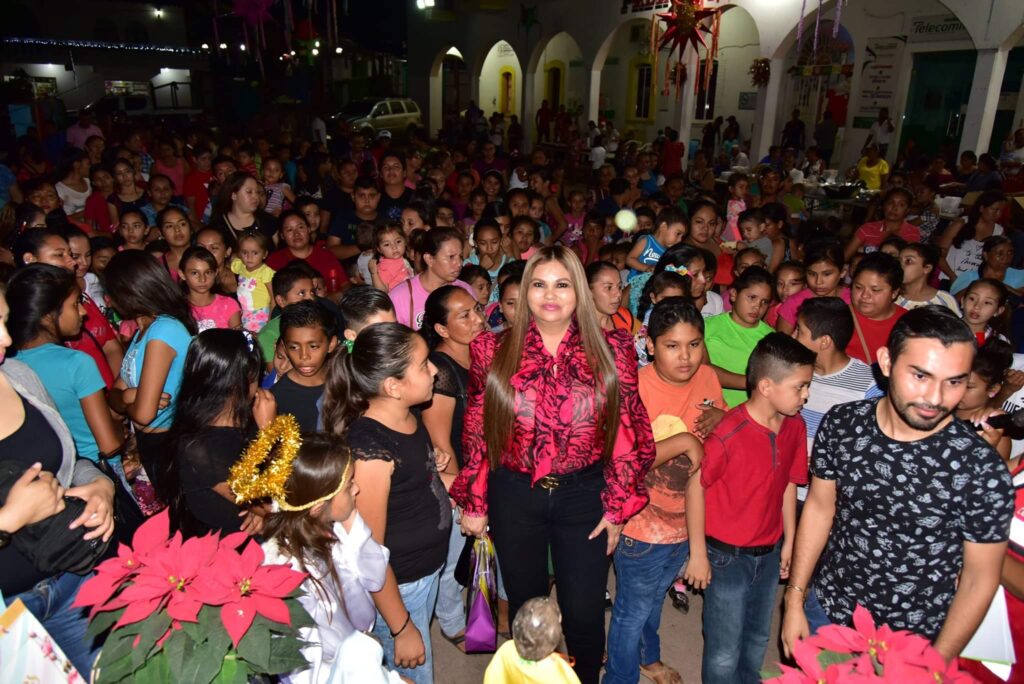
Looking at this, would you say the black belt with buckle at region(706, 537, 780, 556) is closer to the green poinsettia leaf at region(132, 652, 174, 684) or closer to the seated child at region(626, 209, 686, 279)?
the green poinsettia leaf at region(132, 652, 174, 684)

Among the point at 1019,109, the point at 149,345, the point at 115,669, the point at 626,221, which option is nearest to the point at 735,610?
the point at 115,669

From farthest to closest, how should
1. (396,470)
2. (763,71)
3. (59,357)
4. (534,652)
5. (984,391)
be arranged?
(763,71), (984,391), (59,357), (396,470), (534,652)

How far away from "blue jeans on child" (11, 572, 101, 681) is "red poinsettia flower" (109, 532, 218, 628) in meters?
0.77

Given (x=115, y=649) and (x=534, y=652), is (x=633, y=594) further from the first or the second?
(x=115, y=649)

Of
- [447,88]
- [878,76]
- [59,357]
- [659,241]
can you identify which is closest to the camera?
[59,357]

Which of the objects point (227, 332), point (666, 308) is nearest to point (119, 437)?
point (227, 332)

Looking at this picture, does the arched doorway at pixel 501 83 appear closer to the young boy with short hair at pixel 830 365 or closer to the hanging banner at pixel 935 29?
the hanging banner at pixel 935 29

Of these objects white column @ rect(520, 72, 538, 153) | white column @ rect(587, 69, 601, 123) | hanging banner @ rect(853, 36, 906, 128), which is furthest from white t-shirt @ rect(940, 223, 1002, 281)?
white column @ rect(520, 72, 538, 153)

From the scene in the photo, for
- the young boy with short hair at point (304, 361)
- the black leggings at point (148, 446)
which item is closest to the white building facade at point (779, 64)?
the young boy with short hair at point (304, 361)

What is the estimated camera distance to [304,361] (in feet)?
10.0

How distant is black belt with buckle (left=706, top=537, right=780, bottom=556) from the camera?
8.17 ft

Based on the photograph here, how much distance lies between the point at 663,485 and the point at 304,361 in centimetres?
170

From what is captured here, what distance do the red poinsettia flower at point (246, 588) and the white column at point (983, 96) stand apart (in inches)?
490

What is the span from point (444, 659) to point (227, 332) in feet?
6.09
